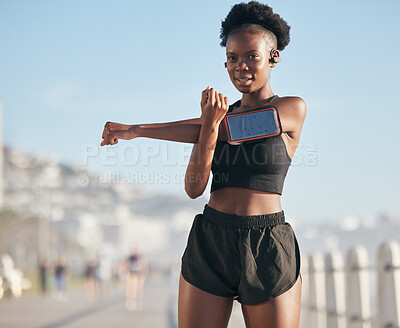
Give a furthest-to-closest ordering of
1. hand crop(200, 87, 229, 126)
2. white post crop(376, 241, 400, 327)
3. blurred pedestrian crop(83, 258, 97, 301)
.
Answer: blurred pedestrian crop(83, 258, 97, 301) → white post crop(376, 241, 400, 327) → hand crop(200, 87, 229, 126)

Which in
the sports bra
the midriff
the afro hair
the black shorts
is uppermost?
the afro hair

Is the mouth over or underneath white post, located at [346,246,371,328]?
over

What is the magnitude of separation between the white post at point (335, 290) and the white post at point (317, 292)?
16.6 inches

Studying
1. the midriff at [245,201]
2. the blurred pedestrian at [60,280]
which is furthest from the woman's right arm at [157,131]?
the blurred pedestrian at [60,280]

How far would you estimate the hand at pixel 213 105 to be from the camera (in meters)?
2.87

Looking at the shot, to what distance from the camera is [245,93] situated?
10.8 feet

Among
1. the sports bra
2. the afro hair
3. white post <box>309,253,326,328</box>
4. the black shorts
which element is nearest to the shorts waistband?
the black shorts

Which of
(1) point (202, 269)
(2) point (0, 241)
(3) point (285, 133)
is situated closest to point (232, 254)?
(1) point (202, 269)

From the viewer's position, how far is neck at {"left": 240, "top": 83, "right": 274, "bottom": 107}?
3279 millimetres

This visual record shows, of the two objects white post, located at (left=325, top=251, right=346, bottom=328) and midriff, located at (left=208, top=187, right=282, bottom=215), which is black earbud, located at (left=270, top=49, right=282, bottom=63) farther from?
white post, located at (left=325, top=251, right=346, bottom=328)

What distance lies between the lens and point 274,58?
3.25m

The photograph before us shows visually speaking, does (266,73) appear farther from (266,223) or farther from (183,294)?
(183,294)

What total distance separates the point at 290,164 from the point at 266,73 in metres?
0.42

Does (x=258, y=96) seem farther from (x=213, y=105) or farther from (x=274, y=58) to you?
(x=213, y=105)
